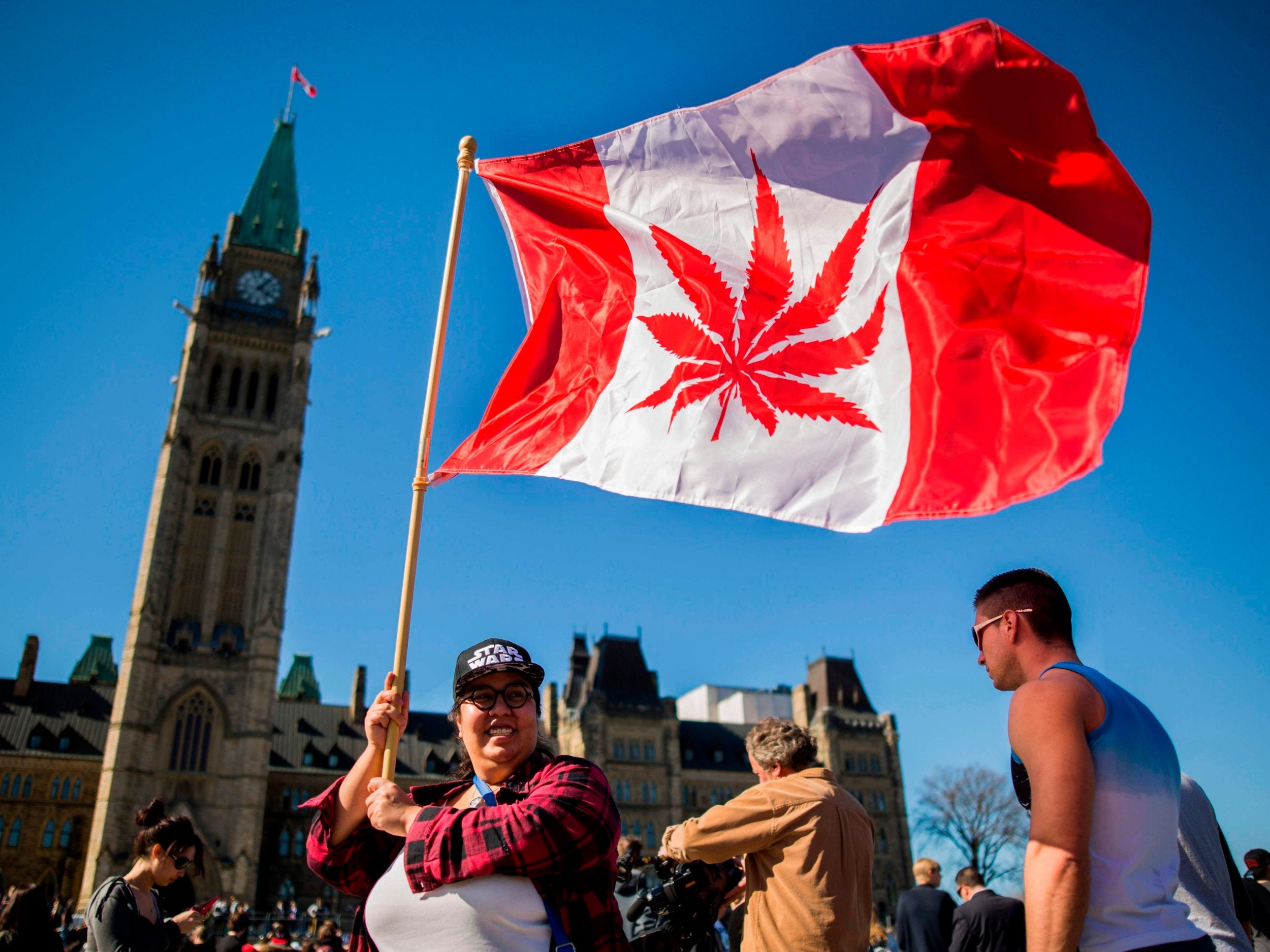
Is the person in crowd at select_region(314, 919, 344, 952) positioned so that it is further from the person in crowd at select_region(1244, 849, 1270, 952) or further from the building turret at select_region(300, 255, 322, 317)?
the building turret at select_region(300, 255, 322, 317)

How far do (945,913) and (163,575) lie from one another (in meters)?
49.3

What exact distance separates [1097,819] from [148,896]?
435 cm

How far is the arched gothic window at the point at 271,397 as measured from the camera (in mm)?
54812

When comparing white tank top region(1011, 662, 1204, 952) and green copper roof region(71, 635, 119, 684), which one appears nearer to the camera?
white tank top region(1011, 662, 1204, 952)

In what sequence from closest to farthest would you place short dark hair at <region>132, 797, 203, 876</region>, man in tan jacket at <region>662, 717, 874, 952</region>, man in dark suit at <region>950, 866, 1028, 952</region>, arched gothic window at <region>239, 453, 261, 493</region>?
man in tan jacket at <region>662, 717, 874, 952</region>, short dark hair at <region>132, 797, 203, 876</region>, man in dark suit at <region>950, 866, 1028, 952</region>, arched gothic window at <region>239, 453, 261, 493</region>

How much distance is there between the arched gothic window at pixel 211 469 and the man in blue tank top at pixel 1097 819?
55.2m

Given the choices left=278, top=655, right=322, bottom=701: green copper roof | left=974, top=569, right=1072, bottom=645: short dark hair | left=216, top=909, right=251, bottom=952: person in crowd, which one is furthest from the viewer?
left=278, top=655, right=322, bottom=701: green copper roof

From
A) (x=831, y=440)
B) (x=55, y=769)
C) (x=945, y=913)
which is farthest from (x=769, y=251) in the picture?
(x=55, y=769)

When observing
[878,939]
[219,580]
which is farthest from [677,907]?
[219,580]

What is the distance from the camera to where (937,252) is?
5.21 m

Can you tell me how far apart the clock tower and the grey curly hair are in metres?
46.2

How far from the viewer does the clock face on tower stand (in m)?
58.5

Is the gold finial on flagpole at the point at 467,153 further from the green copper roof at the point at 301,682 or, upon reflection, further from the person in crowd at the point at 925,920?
the green copper roof at the point at 301,682

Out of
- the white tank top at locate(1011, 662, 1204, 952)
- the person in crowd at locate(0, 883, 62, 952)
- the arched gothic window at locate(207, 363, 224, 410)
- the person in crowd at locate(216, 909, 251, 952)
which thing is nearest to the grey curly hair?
the white tank top at locate(1011, 662, 1204, 952)
